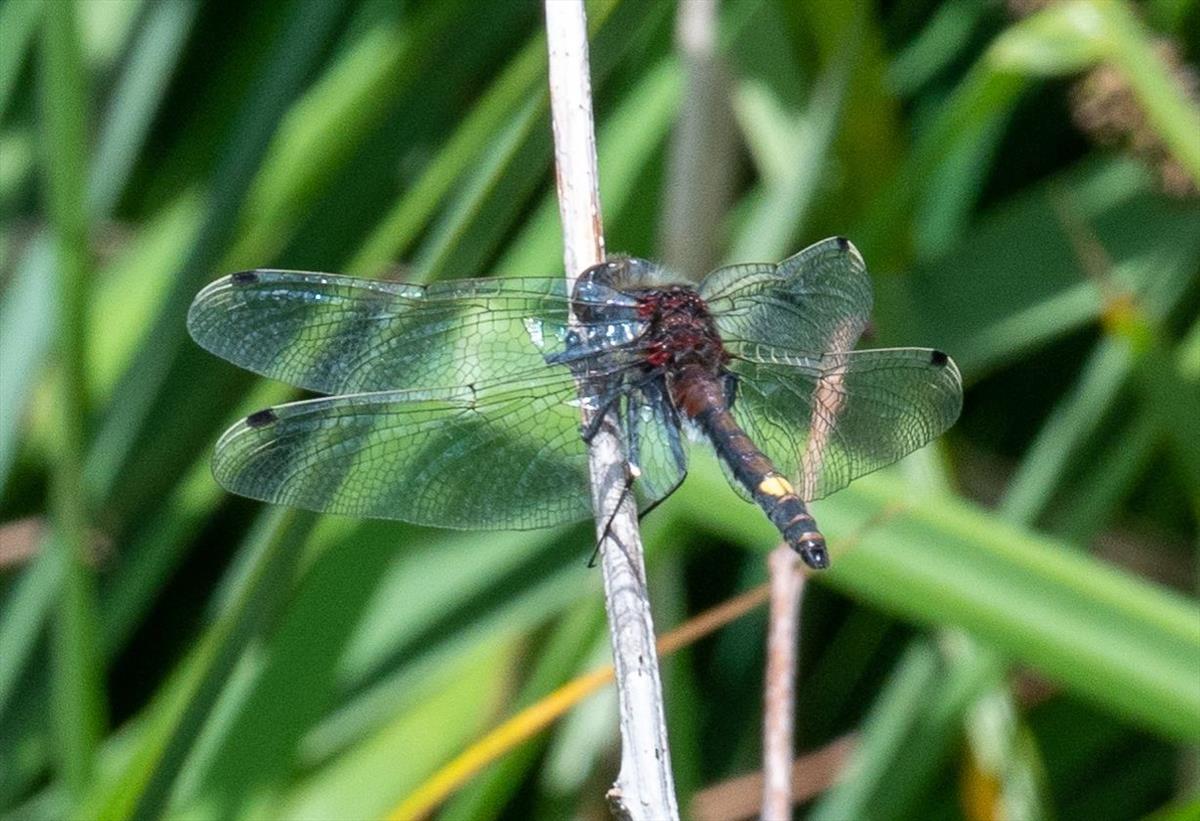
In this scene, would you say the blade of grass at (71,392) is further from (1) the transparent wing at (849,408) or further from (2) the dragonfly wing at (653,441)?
(1) the transparent wing at (849,408)

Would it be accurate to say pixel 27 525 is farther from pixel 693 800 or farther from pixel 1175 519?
pixel 1175 519

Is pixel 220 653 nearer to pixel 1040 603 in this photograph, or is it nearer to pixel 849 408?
pixel 849 408

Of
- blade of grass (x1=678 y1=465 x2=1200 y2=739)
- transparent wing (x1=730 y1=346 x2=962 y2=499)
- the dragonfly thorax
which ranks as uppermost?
the dragonfly thorax

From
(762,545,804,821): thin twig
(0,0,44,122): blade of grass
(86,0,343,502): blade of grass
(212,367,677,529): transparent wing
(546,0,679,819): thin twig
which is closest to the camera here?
(546,0,679,819): thin twig

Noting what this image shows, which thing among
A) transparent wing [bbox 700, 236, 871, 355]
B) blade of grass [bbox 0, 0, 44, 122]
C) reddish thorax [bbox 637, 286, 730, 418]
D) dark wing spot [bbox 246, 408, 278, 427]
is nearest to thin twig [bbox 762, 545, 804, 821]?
reddish thorax [bbox 637, 286, 730, 418]

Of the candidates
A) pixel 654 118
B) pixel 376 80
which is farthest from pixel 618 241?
pixel 376 80

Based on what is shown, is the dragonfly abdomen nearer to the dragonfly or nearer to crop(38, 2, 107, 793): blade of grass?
the dragonfly
